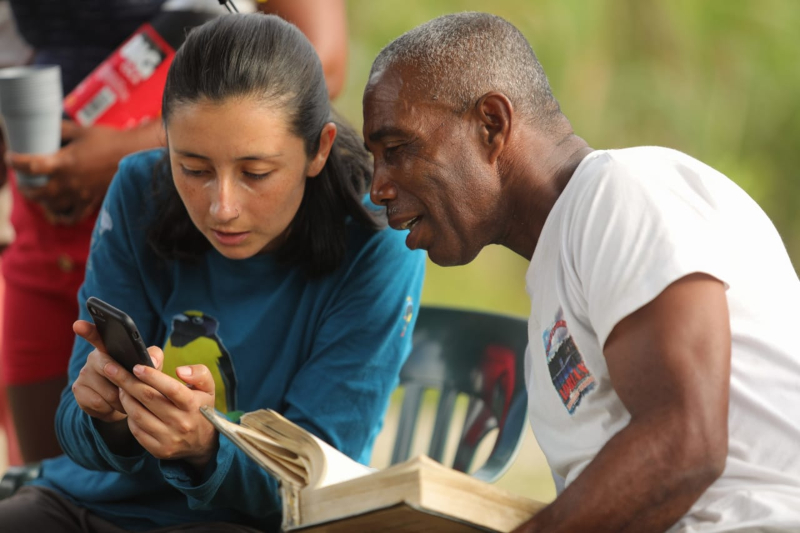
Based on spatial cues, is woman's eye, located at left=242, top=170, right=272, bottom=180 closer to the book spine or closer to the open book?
the open book

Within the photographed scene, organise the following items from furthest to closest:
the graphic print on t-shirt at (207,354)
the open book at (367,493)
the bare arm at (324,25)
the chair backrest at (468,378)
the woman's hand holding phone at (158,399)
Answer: the bare arm at (324,25), the chair backrest at (468,378), the graphic print on t-shirt at (207,354), the woman's hand holding phone at (158,399), the open book at (367,493)

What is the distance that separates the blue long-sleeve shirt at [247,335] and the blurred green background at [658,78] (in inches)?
91.7

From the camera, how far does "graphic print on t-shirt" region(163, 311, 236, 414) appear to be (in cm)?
163

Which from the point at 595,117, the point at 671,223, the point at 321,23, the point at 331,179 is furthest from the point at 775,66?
the point at 671,223

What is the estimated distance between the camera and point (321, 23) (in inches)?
80.4

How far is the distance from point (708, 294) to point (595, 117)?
120 inches

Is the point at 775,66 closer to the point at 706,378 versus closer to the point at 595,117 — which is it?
the point at 595,117

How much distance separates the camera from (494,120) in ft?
4.43

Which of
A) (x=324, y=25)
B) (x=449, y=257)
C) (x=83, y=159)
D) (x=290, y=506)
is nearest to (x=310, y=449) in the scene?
(x=290, y=506)

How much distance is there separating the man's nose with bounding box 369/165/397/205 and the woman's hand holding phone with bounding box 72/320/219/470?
353 mm

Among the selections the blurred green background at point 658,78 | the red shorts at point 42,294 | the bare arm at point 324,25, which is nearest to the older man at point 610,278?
the bare arm at point 324,25

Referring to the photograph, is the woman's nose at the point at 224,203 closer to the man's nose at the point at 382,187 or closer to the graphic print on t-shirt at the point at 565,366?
the man's nose at the point at 382,187

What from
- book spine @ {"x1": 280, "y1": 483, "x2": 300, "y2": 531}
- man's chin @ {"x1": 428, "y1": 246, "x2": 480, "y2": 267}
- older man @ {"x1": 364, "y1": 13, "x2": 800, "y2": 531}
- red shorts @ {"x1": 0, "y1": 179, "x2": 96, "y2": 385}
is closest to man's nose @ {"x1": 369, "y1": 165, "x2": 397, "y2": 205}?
older man @ {"x1": 364, "y1": 13, "x2": 800, "y2": 531}

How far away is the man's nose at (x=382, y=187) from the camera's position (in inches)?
55.9
